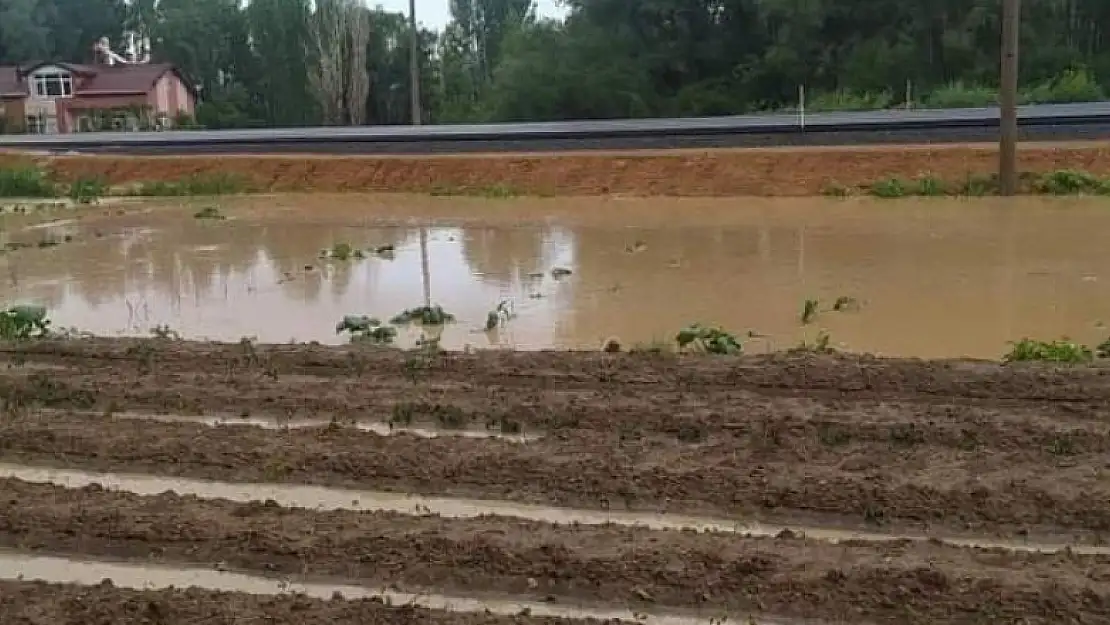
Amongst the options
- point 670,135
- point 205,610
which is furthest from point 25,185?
point 205,610

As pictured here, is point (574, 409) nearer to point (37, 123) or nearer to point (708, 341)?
point (708, 341)

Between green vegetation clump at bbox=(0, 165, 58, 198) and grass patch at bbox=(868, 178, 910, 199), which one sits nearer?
grass patch at bbox=(868, 178, 910, 199)

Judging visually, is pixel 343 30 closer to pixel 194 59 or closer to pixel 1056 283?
pixel 194 59

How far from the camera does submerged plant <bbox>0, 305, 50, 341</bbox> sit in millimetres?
11867

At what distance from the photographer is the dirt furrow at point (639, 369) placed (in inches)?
329

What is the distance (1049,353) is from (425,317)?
614 cm

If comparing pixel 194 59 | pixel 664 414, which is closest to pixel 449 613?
pixel 664 414

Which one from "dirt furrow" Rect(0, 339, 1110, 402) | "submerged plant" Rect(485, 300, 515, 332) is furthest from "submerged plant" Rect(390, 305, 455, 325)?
"dirt furrow" Rect(0, 339, 1110, 402)

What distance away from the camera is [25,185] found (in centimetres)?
3147

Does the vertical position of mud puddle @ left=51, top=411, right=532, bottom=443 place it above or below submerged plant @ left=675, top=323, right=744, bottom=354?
below

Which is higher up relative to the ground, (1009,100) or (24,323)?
(1009,100)

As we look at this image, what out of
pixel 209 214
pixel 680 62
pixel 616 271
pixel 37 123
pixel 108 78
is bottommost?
pixel 616 271

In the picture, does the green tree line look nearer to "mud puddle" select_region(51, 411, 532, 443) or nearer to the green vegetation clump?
the green vegetation clump

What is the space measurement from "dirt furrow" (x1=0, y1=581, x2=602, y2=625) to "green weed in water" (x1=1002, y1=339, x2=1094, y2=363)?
580 cm
